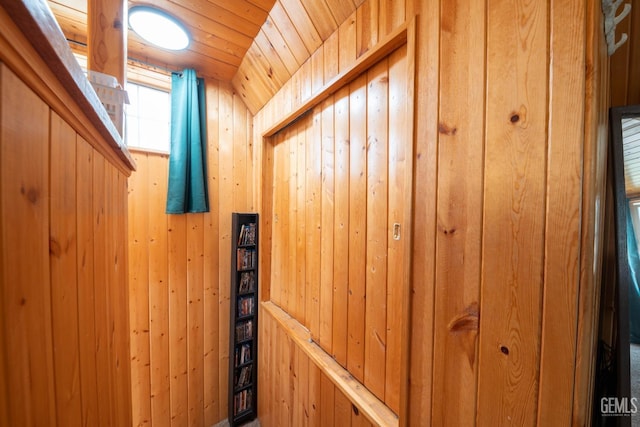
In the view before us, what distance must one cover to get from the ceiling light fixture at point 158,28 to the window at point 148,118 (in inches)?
16.5

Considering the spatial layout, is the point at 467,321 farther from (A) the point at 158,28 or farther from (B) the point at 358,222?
(A) the point at 158,28

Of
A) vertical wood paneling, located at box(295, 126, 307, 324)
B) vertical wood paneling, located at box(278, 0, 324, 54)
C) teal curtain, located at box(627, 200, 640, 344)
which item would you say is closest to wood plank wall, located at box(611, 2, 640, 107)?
teal curtain, located at box(627, 200, 640, 344)

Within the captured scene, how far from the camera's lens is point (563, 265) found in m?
0.54

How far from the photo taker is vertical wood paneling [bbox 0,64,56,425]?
25cm

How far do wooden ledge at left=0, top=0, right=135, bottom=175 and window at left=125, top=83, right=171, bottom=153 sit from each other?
1.67 metres

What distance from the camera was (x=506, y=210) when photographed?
0.61 m

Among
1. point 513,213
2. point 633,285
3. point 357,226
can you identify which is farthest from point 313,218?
Answer: point 633,285

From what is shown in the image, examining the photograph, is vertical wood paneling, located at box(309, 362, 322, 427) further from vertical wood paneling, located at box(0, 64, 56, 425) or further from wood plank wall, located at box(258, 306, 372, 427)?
vertical wood paneling, located at box(0, 64, 56, 425)

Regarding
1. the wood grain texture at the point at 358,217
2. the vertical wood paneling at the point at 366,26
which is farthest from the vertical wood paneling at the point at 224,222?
the vertical wood paneling at the point at 366,26

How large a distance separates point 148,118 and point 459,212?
2.25 metres

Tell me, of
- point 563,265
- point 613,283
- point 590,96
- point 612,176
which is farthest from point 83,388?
point 612,176

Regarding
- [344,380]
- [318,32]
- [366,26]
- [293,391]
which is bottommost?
[293,391]

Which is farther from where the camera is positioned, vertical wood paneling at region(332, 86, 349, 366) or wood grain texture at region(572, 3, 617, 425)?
vertical wood paneling at region(332, 86, 349, 366)

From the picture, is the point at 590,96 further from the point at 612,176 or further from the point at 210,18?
the point at 210,18
